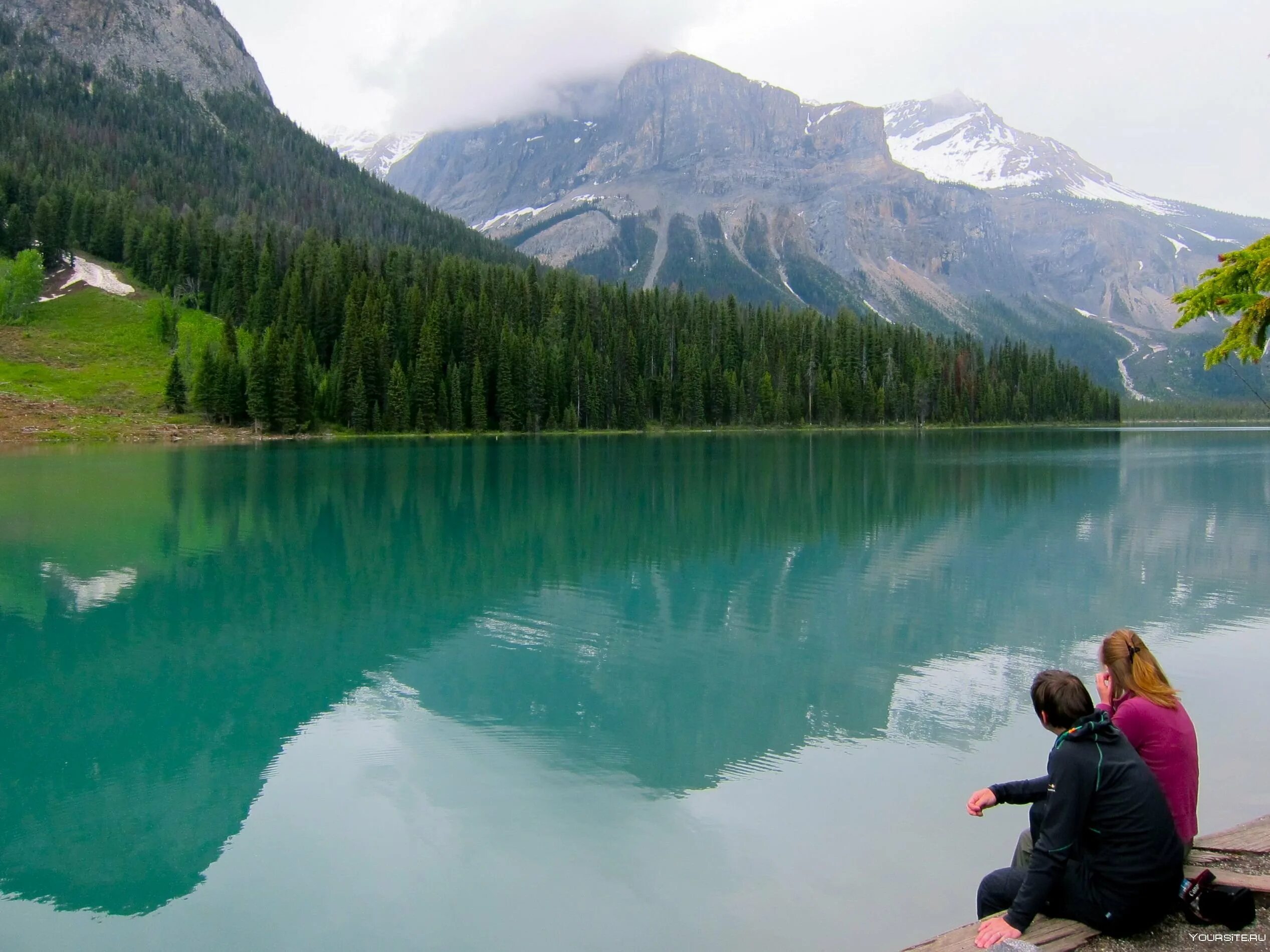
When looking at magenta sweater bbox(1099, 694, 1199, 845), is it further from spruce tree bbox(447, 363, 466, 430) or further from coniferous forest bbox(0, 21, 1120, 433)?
spruce tree bbox(447, 363, 466, 430)

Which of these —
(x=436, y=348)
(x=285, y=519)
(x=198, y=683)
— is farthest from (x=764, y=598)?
(x=436, y=348)

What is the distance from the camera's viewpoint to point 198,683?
1584cm

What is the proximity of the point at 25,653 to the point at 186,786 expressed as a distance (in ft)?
27.7

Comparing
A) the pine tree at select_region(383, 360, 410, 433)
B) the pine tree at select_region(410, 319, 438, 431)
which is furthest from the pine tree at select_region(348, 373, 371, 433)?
the pine tree at select_region(410, 319, 438, 431)

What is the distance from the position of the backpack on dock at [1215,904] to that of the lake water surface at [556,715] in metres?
2.82

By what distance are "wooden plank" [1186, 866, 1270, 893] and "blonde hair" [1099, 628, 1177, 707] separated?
1272 mm

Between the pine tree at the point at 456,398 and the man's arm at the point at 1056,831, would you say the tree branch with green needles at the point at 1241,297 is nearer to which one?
the man's arm at the point at 1056,831

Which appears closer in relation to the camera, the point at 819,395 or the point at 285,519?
the point at 285,519

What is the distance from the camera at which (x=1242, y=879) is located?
20.5 feet

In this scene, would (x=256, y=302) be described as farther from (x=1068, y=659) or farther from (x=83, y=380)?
(x=1068, y=659)

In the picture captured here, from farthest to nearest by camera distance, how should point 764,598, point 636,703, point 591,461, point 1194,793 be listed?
point 591,461, point 764,598, point 636,703, point 1194,793

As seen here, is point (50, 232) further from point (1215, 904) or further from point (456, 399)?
point (1215, 904)

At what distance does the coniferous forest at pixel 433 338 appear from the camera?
103m

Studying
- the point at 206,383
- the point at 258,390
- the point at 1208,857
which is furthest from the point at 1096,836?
the point at 206,383
